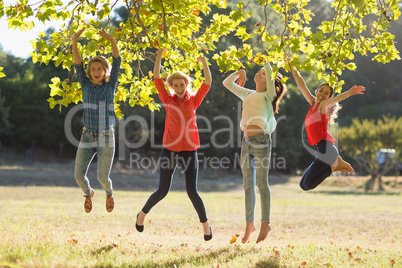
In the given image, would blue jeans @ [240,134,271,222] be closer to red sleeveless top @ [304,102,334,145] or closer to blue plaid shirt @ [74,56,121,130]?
red sleeveless top @ [304,102,334,145]

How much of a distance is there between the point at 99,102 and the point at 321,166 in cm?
347

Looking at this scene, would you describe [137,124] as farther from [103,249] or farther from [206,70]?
[206,70]

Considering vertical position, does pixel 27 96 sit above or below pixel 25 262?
above

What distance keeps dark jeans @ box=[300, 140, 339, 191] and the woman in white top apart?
2.34 feet

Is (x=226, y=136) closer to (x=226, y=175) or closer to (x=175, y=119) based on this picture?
(x=226, y=175)

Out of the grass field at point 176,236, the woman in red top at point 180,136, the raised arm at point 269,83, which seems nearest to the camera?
the grass field at point 176,236

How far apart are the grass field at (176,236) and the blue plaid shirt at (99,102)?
1803 millimetres

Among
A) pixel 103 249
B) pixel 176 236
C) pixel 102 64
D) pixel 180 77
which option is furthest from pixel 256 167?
pixel 176 236

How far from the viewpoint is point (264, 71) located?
7.03 meters

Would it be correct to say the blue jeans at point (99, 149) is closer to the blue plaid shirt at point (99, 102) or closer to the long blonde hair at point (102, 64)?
the blue plaid shirt at point (99, 102)

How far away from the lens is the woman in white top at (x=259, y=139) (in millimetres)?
6656

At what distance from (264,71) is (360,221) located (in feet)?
33.5

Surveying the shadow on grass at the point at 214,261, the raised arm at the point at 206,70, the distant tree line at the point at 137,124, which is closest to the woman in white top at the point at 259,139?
the shadow on grass at the point at 214,261

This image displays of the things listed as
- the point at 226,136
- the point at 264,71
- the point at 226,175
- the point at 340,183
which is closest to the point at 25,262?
the point at 264,71
